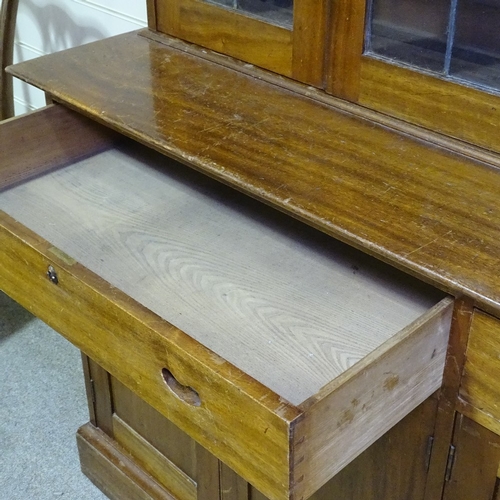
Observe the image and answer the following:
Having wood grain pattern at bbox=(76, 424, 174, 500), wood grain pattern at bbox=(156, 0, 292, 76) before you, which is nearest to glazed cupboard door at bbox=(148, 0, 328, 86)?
wood grain pattern at bbox=(156, 0, 292, 76)

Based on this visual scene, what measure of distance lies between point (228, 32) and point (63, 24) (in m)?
0.99

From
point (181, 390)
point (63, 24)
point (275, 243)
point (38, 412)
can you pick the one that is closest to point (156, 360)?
point (181, 390)

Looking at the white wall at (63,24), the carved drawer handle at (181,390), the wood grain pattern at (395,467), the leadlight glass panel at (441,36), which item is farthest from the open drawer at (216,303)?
the white wall at (63,24)

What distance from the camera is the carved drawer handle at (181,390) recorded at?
2.65ft

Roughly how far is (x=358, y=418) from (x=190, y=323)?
0.26 meters

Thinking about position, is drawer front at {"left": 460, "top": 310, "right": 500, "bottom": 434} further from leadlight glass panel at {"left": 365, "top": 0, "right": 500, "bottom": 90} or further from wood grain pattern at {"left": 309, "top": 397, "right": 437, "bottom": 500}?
leadlight glass panel at {"left": 365, "top": 0, "right": 500, "bottom": 90}

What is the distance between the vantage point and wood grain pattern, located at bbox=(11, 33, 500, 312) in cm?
84

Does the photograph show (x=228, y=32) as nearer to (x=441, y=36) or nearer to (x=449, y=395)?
(x=441, y=36)

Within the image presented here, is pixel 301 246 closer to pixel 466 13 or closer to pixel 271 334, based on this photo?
pixel 271 334

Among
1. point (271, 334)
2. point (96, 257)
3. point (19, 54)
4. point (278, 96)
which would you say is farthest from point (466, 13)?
point (19, 54)

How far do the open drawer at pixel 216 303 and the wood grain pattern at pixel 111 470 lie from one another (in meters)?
0.57

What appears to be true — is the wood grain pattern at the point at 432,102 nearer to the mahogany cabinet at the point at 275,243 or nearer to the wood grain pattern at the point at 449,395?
the mahogany cabinet at the point at 275,243

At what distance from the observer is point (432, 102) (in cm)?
102

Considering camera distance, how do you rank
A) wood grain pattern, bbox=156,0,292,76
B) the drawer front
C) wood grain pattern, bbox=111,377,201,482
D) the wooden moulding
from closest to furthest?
the wooden moulding, the drawer front, wood grain pattern, bbox=156,0,292,76, wood grain pattern, bbox=111,377,201,482
